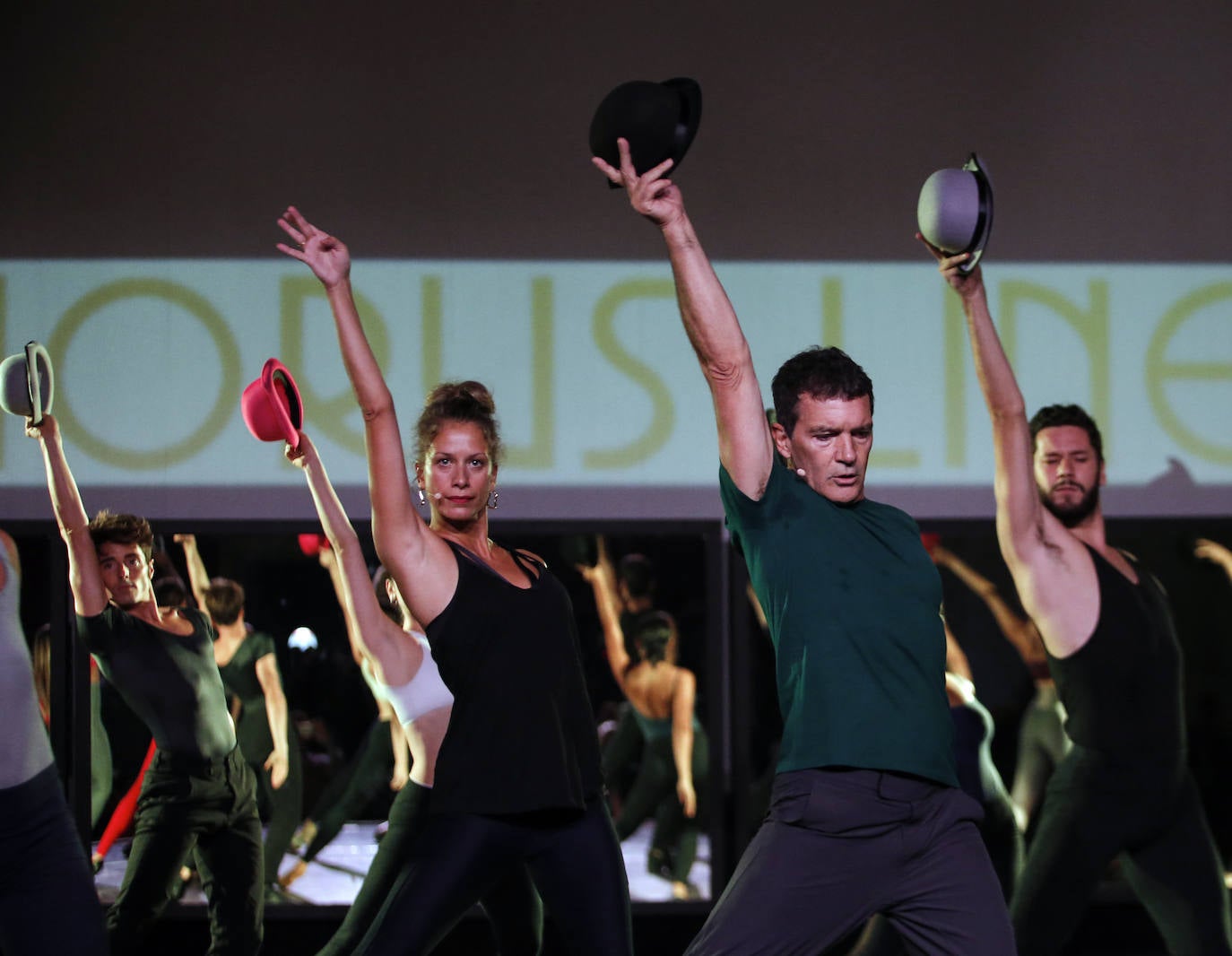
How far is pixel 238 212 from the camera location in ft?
15.2

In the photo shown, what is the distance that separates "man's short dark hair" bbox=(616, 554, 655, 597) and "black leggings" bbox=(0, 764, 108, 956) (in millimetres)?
1895

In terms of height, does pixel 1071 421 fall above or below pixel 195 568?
above

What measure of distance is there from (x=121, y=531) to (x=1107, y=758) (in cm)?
279

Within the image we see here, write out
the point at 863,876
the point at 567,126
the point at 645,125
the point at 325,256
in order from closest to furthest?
1. the point at 863,876
2. the point at 645,125
3. the point at 325,256
4. the point at 567,126

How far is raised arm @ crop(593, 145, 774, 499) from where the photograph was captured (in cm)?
224

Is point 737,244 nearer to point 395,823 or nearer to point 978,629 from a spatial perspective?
point 978,629

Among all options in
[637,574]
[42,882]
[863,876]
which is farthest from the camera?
[637,574]

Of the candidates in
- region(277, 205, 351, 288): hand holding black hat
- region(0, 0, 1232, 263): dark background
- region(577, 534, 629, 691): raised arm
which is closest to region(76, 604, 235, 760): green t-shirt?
region(577, 534, 629, 691): raised arm

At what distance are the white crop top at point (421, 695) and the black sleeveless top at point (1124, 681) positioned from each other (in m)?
1.67

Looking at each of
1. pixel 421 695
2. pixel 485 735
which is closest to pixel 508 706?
pixel 485 735

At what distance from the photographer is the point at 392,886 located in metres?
3.11

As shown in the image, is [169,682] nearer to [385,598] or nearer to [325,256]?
[385,598]

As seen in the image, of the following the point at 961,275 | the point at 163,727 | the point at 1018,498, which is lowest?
the point at 163,727

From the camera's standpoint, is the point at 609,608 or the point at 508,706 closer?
the point at 508,706
